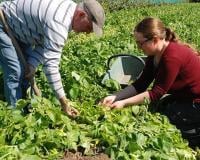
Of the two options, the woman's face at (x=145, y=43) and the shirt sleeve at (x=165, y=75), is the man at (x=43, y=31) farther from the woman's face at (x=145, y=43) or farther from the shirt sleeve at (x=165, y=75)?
the shirt sleeve at (x=165, y=75)

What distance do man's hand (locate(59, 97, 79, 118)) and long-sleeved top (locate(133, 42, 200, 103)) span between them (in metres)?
0.74

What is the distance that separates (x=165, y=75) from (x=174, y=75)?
9 cm

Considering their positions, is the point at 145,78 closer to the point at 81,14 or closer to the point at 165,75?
the point at 165,75

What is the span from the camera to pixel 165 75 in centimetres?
450

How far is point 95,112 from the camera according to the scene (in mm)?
4297

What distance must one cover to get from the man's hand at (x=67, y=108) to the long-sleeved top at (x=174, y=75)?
2.42ft

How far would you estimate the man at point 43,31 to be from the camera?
13.0 feet

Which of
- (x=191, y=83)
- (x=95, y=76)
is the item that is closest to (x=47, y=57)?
(x=191, y=83)

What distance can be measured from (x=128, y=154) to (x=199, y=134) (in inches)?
54.9

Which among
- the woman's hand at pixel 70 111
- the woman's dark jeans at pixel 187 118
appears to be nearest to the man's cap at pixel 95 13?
the woman's hand at pixel 70 111

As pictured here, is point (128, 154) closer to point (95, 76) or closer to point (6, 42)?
point (6, 42)

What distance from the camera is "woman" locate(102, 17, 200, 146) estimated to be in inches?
176

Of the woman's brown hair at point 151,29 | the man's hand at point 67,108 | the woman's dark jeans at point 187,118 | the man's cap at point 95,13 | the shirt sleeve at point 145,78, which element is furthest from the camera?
the shirt sleeve at point 145,78

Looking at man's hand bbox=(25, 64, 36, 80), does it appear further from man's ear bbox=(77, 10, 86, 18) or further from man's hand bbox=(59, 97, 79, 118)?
man's ear bbox=(77, 10, 86, 18)
